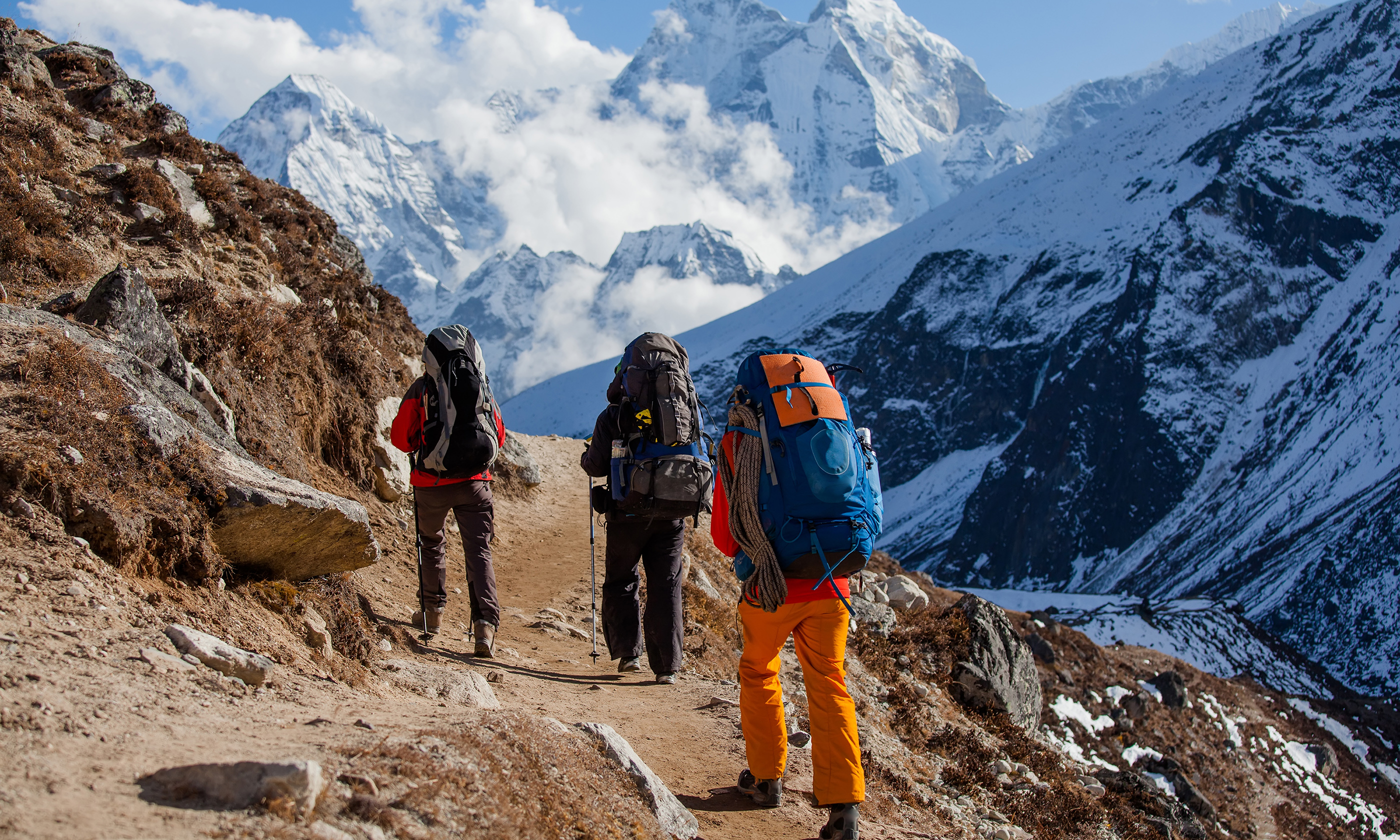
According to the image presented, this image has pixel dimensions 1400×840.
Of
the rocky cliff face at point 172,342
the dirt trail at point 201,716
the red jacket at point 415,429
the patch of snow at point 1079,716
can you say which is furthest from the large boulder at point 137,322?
the patch of snow at point 1079,716

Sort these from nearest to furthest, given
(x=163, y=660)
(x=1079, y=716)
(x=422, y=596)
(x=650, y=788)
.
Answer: (x=163, y=660) < (x=650, y=788) < (x=422, y=596) < (x=1079, y=716)

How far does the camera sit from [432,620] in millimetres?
6871

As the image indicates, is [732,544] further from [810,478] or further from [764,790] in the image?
[764,790]

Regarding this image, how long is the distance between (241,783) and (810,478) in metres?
2.69

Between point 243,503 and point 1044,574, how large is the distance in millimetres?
118584

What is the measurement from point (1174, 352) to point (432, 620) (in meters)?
132

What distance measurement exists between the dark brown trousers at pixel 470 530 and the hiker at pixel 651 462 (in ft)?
3.03

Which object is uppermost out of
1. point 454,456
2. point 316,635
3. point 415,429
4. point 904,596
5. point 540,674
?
point 415,429

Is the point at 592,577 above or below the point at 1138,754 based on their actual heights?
above

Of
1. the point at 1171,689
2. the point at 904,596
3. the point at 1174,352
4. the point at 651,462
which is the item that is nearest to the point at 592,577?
the point at 651,462

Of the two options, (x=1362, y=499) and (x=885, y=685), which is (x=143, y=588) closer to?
(x=885, y=685)

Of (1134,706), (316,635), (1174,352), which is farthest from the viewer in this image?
(1174,352)

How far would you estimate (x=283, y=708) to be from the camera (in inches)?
149

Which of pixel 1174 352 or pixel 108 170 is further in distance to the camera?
pixel 1174 352
